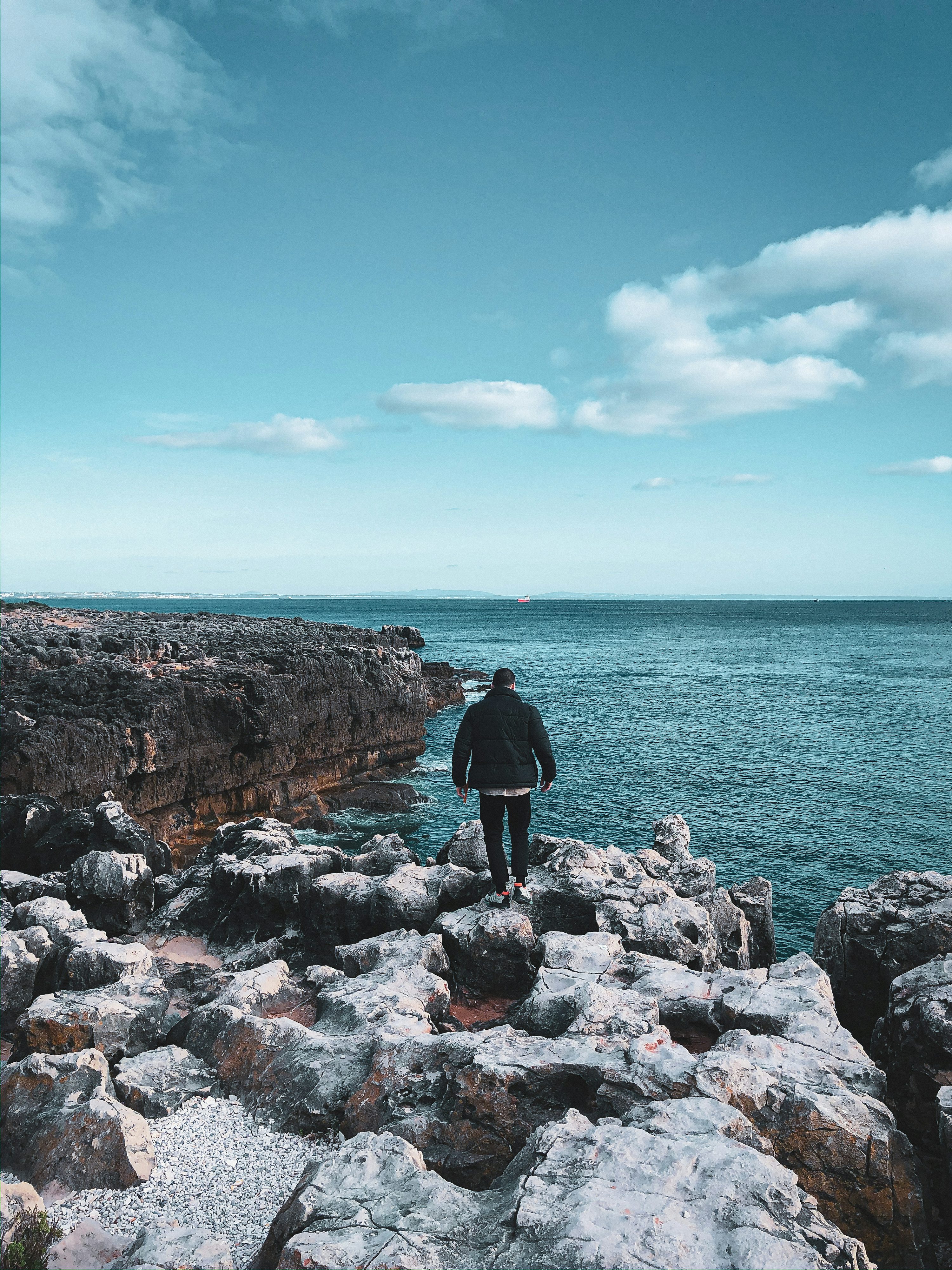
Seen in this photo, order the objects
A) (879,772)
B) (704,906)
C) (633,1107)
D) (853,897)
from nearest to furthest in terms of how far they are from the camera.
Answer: (633,1107) → (853,897) → (704,906) → (879,772)

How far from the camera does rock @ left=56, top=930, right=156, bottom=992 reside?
422 inches

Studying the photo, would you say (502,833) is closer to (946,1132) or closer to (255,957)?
(255,957)

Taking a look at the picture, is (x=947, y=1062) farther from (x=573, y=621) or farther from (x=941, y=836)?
(x=573, y=621)

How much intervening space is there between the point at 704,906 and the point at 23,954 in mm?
11010

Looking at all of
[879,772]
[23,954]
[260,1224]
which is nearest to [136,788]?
[23,954]

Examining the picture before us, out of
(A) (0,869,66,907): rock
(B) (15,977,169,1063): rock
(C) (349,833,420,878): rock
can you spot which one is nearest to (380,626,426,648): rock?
(C) (349,833,420,878): rock

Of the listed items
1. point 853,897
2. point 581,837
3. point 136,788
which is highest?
point 853,897

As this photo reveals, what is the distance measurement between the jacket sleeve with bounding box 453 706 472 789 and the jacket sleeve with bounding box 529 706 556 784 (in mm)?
918

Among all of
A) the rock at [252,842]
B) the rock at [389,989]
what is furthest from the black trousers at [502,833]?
the rock at [252,842]

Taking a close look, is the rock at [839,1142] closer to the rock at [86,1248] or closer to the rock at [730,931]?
the rock at [86,1248]

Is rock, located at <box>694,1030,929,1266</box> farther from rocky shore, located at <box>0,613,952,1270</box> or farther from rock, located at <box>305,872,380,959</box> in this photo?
rock, located at <box>305,872,380,959</box>

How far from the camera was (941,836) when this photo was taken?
2600 centimetres

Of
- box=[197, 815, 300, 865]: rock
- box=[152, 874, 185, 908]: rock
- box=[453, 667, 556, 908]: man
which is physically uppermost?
box=[453, 667, 556, 908]: man

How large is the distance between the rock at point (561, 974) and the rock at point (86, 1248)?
474cm
